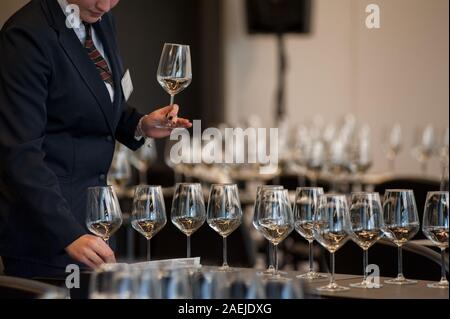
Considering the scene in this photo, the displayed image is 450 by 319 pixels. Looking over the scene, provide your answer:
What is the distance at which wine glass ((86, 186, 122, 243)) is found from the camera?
245 cm

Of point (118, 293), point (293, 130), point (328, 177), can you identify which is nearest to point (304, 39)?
point (293, 130)

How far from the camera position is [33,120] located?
8.44 feet

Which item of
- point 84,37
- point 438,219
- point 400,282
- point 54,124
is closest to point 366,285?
point 400,282

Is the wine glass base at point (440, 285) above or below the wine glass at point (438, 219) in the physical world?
below

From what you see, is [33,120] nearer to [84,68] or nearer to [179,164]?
[84,68]

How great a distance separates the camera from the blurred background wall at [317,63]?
8.62 meters

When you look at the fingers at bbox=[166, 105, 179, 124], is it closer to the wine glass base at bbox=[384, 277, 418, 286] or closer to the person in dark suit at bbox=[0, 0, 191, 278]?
the person in dark suit at bbox=[0, 0, 191, 278]

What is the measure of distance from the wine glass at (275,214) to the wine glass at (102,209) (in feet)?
1.17

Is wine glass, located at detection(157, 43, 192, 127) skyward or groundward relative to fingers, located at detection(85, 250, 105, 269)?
skyward

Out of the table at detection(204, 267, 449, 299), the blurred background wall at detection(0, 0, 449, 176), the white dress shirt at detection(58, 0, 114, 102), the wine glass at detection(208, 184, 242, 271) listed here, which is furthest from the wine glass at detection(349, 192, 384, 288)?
the blurred background wall at detection(0, 0, 449, 176)

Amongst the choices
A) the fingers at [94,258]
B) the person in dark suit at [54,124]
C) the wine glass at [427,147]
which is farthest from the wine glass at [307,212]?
the wine glass at [427,147]

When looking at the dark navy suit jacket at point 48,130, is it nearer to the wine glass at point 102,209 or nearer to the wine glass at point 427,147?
the wine glass at point 102,209

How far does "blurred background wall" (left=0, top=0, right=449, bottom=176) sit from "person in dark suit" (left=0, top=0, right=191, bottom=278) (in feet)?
19.3
